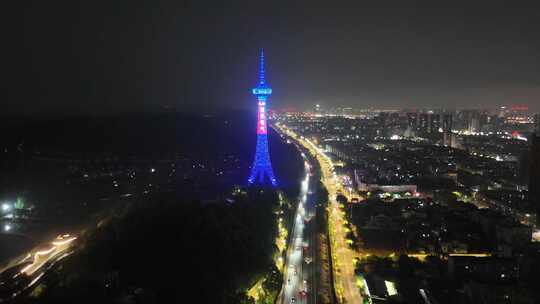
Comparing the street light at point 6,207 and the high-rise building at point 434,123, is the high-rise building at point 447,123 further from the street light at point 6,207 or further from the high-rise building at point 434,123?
the street light at point 6,207

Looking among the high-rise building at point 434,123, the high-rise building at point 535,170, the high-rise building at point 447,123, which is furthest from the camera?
the high-rise building at point 434,123

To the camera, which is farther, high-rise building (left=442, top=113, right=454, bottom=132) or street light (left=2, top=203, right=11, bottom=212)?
high-rise building (left=442, top=113, right=454, bottom=132)

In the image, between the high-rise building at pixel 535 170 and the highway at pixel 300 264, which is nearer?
the highway at pixel 300 264

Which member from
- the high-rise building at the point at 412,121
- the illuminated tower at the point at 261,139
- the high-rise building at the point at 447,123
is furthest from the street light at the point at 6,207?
the high-rise building at the point at 447,123

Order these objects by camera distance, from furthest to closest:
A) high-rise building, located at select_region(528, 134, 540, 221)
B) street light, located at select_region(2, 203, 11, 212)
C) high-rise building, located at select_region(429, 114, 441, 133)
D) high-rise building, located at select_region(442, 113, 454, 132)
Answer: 1. high-rise building, located at select_region(429, 114, 441, 133)
2. high-rise building, located at select_region(442, 113, 454, 132)
3. high-rise building, located at select_region(528, 134, 540, 221)
4. street light, located at select_region(2, 203, 11, 212)

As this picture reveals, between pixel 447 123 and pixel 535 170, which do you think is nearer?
pixel 535 170

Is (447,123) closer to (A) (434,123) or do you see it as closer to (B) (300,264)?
(A) (434,123)

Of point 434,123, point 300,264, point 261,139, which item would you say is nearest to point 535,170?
point 261,139

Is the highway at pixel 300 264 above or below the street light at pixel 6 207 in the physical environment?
below

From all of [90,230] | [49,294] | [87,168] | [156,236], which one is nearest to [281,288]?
[156,236]

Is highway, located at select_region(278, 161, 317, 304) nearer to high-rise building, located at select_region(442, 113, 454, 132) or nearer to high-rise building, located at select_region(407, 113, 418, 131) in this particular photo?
high-rise building, located at select_region(442, 113, 454, 132)

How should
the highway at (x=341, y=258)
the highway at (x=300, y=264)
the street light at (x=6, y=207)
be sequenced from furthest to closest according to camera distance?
the street light at (x=6, y=207) → the highway at (x=341, y=258) → the highway at (x=300, y=264)

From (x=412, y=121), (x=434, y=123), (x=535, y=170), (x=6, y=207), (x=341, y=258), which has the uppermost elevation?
(x=412, y=121)

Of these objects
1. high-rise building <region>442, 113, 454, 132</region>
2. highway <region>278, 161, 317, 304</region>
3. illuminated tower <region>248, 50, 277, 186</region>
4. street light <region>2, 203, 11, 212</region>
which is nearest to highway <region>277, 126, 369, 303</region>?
highway <region>278, 161, 317, 304</region>
